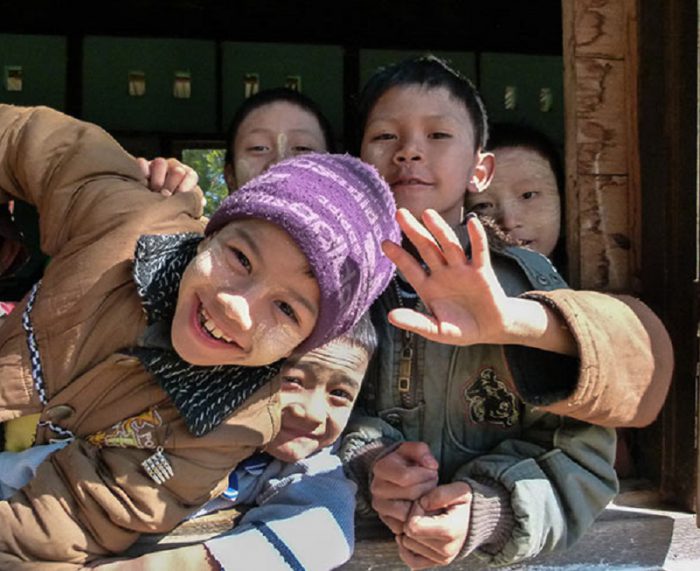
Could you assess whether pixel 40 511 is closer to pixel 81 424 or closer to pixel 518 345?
pixel 81 424

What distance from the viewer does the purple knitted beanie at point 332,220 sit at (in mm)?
1549

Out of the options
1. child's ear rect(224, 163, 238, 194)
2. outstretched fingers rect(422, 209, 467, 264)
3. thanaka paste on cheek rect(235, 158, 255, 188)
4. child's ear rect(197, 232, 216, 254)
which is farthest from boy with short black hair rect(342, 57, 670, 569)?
child's ear rect(224, 163, 238, 194)

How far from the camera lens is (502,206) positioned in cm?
255

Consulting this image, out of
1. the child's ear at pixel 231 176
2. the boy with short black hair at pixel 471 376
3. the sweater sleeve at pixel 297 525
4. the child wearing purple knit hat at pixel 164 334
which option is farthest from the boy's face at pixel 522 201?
the sweater sleeve at pixel 297 525

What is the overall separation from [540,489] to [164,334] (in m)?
0.80

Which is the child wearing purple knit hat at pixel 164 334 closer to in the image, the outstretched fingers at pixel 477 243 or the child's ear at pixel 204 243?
the child's ear at pixel 204 243

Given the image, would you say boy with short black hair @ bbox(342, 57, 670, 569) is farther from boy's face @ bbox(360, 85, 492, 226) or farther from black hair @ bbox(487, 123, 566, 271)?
black hair @ bbox(487, 123, 566, 271)

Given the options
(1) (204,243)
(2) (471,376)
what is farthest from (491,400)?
(1) (204,243)

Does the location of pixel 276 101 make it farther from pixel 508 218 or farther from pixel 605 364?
pixel 605 364

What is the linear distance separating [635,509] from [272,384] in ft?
3.40

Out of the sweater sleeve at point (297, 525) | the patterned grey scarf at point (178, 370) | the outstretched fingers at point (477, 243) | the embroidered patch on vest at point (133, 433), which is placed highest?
the outstretched fingers at point (477, 243)

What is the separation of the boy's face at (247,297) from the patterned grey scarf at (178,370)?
0.24 feet

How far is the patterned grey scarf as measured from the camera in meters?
1.65

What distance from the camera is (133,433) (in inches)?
66.4
